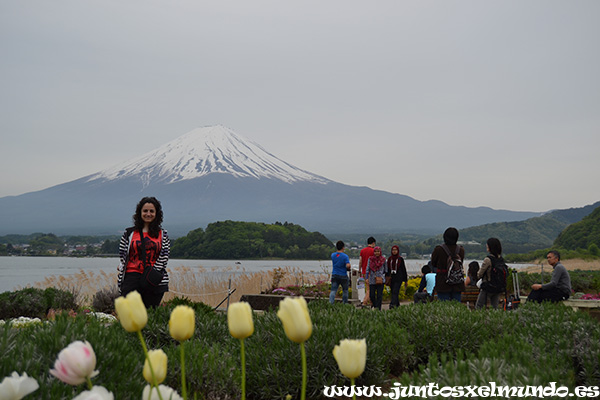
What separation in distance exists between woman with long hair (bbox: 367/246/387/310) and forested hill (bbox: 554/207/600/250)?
2076 inches

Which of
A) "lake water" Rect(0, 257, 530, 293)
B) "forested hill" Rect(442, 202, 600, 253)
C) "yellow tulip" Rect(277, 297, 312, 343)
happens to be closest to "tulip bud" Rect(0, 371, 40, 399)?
"yellow tulip" Rect(277, 297, 312, 343)

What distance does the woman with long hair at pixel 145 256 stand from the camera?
611cm

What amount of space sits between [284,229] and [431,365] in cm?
7862

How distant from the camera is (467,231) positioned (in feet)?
385

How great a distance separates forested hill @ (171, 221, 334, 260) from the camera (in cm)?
7425

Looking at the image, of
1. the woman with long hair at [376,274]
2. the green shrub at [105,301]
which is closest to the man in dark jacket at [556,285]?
the woman with long hair at [376,274]

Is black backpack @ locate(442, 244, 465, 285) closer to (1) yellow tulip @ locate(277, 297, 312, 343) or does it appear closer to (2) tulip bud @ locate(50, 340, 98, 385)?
(1) yellow tulip @ locate(277, 297, 312, 343)

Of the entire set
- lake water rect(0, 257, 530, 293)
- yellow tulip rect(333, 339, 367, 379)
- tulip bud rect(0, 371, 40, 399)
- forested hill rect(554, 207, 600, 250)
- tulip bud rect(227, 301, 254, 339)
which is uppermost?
tulip bud rect(227, 301, 254, 339)

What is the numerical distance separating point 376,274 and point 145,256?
6.36 meters

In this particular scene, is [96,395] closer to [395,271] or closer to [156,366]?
[156,366]

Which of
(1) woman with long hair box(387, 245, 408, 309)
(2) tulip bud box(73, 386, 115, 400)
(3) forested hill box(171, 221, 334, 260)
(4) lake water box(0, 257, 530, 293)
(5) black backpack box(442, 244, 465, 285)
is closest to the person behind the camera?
(2) tulip bud box(73, 386, 115, 400)

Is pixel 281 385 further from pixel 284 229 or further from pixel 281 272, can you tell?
pixel 284 229

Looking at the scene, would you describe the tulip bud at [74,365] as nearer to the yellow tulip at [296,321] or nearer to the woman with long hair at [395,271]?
the yellow tulip at [296,321]

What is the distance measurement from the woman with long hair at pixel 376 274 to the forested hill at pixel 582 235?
173 feet
